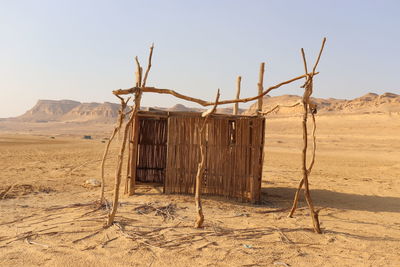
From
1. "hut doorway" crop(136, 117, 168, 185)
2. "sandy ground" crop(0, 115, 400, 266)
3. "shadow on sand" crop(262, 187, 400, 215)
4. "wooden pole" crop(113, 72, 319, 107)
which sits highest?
"wooden pole" crop(113, 72, 319, 107)

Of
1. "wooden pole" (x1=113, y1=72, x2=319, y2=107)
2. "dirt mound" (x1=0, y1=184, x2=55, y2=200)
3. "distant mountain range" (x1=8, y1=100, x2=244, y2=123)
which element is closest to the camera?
"wooden pole" (x1=113, y1=72, x2=319, y2=107)

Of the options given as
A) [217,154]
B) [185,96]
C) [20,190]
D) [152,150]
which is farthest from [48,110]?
[185,96]

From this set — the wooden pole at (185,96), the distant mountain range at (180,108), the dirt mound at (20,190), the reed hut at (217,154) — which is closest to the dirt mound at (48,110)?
the distant mountain range at (180,108)

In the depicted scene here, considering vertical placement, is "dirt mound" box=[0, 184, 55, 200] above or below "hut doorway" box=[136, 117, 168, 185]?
below

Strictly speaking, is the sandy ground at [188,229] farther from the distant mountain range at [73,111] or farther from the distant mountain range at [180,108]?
the distant mountain range at [73,111]

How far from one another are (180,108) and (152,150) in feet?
330

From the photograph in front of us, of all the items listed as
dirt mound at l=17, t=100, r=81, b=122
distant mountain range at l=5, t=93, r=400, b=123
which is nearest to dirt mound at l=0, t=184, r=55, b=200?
distant mountain range at l=5, t=93, r=400, b=123

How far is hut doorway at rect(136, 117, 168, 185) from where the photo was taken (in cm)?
954

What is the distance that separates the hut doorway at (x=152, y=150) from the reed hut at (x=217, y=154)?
1290 mm

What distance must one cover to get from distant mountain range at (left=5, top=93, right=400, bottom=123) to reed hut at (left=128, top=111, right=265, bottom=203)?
4226 cm

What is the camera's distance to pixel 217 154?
316 inches

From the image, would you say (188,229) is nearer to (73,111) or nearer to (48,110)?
(73,111)

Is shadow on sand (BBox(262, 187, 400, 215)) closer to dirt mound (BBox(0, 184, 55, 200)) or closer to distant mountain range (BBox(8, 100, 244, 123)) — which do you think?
dirt mound (BBox(0, 184, 55, 200))

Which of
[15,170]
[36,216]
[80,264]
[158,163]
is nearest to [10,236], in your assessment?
[36,216]
